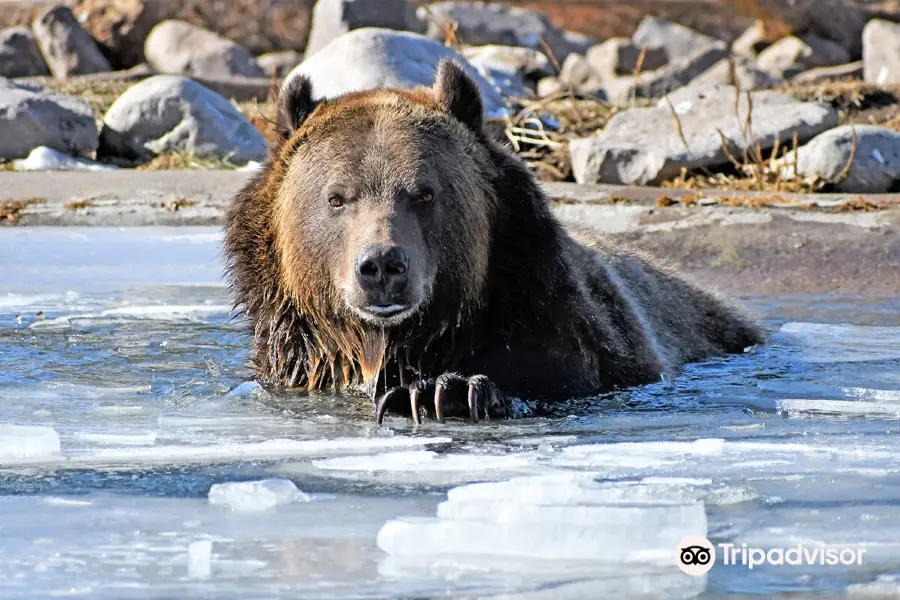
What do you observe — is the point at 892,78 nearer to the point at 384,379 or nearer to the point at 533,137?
the point at 533,137

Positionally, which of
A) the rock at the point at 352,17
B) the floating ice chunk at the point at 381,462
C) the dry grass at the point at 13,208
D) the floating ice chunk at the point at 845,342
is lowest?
the floating ice chunk at the point at 845,342

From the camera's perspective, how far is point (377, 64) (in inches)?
531

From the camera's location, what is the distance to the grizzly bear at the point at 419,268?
5020mm

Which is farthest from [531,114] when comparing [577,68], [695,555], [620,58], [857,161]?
[620,58]

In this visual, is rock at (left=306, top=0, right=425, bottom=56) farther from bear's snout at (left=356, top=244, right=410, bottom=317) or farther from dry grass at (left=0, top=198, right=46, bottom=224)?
bear's snout at (left=356, top=244, right=410, bottom=317)

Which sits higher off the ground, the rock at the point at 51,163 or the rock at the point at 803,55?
the rock at the point at 803,55

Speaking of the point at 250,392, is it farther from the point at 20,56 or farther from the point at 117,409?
the point at 20,56

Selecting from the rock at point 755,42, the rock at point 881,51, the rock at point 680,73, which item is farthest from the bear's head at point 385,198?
the rock at point 755,42

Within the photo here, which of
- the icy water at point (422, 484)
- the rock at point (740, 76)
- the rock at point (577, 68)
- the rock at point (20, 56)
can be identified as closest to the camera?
the icy water at point (422, 484)

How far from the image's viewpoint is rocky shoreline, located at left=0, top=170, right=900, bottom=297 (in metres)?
9.18

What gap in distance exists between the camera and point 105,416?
4945mm

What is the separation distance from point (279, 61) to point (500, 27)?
5019 millimetres

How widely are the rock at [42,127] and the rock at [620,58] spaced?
15.2 metres

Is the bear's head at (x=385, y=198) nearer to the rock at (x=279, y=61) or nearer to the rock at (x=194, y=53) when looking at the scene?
the rock at (x=194, y=53)
